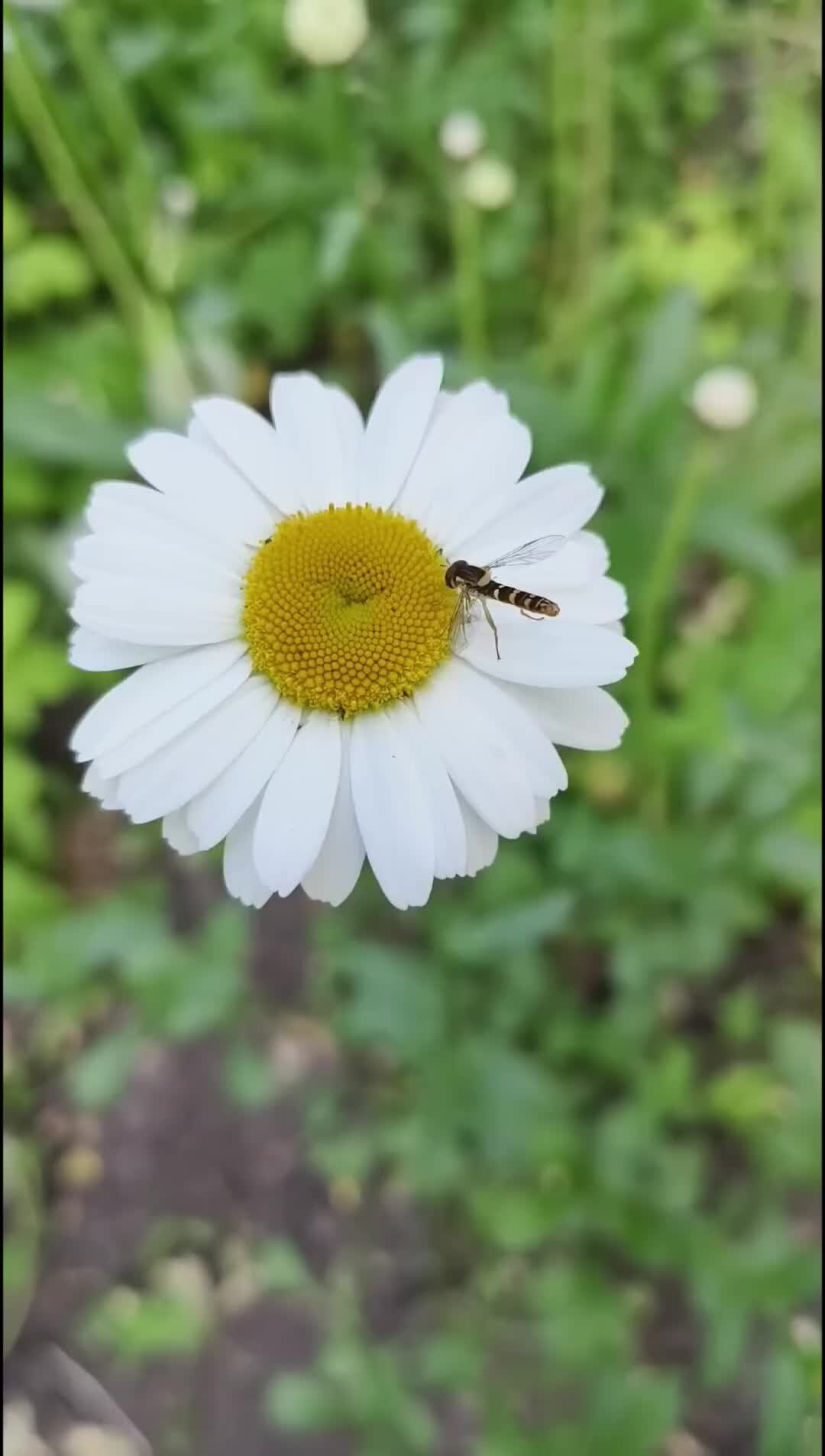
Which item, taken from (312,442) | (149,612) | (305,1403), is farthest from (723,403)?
(305,1403)

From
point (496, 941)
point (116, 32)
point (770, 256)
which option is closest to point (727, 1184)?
point (496, 941)

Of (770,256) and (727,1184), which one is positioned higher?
(770,256)

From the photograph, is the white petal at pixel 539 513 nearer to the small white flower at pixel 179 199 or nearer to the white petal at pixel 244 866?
the white petal at pixel 244 866

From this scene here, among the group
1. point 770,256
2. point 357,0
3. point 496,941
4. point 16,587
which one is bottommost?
point 496,941

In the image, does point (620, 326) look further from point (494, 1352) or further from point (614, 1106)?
point (494, 1352)

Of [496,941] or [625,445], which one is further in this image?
[625,445]

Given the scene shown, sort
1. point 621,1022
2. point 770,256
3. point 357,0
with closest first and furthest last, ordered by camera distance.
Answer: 1. point 357,0
2. point 621,1022
3. point 770,256

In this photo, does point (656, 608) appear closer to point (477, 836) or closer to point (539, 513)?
point (539, 513)

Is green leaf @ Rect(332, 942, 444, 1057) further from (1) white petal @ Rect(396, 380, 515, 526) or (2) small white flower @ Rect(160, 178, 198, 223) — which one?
(2) small white flower @ Rect(160, 178, 198, 223)
